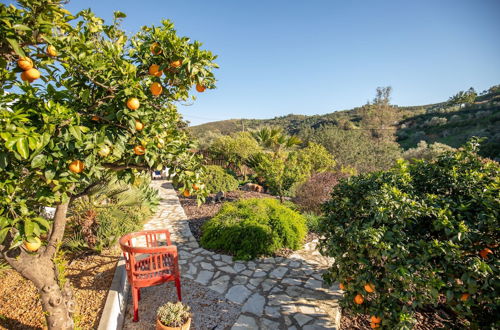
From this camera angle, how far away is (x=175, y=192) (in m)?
11.0

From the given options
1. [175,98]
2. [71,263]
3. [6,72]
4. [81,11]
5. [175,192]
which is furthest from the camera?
[175,192]

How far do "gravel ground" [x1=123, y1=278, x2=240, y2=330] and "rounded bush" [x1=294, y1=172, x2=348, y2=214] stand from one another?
176 inches

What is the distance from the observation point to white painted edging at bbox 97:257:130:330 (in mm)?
2795

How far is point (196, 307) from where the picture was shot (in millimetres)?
3412

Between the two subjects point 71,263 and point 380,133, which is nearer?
point 71,263

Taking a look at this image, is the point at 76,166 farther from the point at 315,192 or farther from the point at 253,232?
the point at 315,192

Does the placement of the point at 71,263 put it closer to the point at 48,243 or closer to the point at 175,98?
the point at 48,243

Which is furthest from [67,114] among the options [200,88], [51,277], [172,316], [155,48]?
[172,316]

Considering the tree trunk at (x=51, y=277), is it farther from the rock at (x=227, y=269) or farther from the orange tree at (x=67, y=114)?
the rock at (x=227, y=269)

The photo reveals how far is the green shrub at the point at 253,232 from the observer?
489 centimetres

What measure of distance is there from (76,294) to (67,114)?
10.3 ft

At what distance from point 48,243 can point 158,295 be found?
1907mm

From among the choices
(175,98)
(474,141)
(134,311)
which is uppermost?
(175,98)

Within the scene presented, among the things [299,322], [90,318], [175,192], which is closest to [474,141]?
[299,322]
